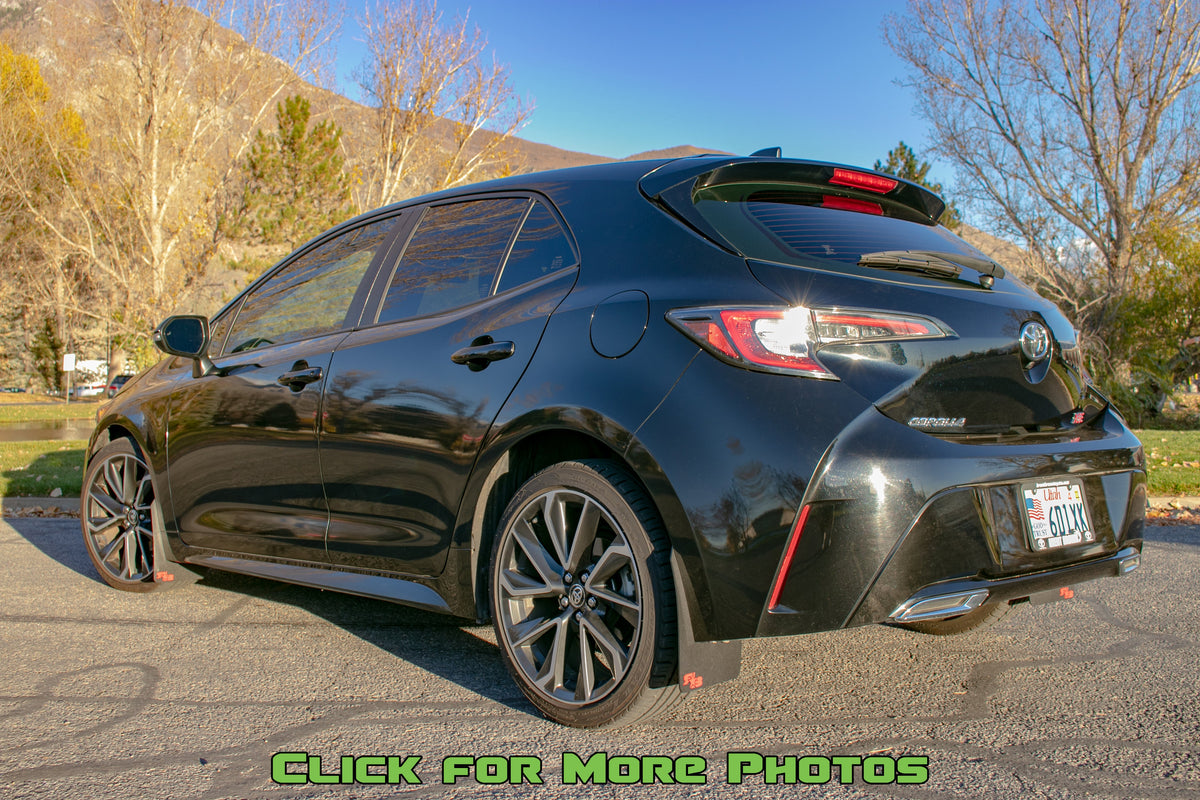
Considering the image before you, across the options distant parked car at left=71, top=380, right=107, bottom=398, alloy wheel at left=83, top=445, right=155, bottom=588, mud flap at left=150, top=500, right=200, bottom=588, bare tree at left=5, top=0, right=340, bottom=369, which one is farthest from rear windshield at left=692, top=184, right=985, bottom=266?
distant parked car at left=71, top=380, right=107, bottom=398

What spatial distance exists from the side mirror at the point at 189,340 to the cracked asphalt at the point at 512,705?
1152 millimetres

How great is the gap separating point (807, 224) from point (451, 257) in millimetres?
1348

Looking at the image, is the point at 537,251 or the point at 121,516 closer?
the point at 537,251

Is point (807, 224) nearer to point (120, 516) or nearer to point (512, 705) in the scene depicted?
point (512, 705)

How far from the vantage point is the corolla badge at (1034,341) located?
267 cm

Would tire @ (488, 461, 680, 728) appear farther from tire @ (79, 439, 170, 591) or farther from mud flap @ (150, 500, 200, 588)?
tire @ (79, 439, 170, 591)

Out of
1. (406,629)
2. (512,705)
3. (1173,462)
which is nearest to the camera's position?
(512,705)

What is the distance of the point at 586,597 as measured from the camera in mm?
2656

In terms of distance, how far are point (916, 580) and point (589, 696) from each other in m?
0.96

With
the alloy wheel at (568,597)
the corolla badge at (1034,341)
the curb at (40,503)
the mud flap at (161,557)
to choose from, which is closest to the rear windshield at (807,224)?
the corolla badge at (1034,341)

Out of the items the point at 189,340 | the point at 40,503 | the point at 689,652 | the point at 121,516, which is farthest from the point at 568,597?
the point at 40,503

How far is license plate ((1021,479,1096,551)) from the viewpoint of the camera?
2.49 meters

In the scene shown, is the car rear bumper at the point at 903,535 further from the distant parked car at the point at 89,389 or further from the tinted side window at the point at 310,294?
the distant parked car at the point at 89,389

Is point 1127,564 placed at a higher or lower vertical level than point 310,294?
lower
